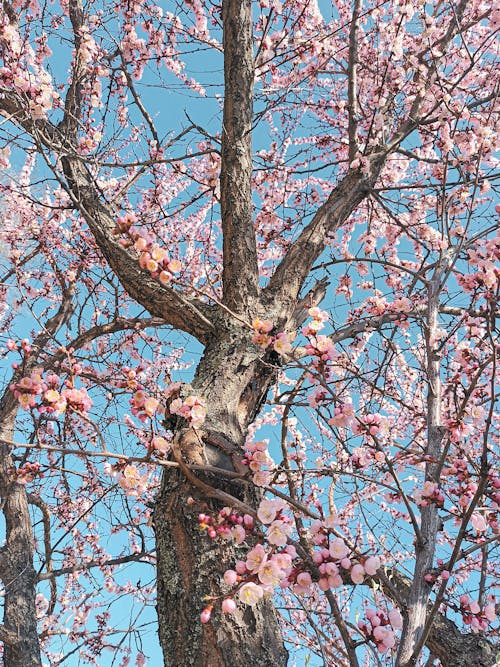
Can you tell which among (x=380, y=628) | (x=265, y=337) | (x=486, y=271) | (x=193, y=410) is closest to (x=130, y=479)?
(x=193, y=410)

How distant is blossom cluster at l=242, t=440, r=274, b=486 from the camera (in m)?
2.04

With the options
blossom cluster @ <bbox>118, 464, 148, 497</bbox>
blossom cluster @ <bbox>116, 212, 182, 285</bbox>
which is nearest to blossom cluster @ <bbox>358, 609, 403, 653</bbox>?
blossom cluster @ <bbox>118, 464, 148, 497</bbox>

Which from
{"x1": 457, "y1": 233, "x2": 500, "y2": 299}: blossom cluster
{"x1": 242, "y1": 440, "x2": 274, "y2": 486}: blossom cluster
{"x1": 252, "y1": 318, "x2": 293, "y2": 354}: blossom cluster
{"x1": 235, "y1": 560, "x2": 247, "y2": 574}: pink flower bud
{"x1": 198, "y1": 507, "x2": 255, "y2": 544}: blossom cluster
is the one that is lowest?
{"x1": 235, "y1": 560, "x2": 247, "y2": 574}: pink flower bud

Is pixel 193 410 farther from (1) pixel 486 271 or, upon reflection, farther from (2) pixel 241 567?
(1) pixel 486 271

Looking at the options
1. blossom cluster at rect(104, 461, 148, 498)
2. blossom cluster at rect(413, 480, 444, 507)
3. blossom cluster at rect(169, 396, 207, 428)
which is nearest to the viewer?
blossom cluster at rect(413, 480, 444, 507)

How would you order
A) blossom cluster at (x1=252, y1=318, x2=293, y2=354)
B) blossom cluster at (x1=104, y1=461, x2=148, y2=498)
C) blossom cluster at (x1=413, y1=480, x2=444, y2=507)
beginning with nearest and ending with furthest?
blossom cluster at (x1=413, y1=480, x2=444, y2=507) → blossom cluster at (x1=104, y1=461, x2=148, y2=498) → blossom cluster at (x1=252, y1=318, x2=293, y2=354)

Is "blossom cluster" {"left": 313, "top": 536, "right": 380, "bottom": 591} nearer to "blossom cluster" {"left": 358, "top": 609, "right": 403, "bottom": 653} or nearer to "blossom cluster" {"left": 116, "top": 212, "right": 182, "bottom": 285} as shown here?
"blossom cluster" {"left": 358, "top": 609, "right": 403, "bottom": 653}

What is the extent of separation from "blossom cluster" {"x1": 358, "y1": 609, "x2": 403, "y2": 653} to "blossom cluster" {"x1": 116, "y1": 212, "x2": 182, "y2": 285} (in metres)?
1.31

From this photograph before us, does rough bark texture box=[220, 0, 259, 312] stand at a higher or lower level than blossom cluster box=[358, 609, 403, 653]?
higher

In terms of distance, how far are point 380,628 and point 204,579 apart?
25.5 inches

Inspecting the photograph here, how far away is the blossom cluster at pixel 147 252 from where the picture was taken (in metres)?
1.99

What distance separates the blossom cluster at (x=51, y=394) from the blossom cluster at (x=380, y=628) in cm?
108

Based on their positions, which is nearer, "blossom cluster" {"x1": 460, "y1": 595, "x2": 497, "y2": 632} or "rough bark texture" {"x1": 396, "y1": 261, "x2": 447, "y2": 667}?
"rough bark texture" {"x1": 396, "y1": 261, "x2": 447, "y2": 667}

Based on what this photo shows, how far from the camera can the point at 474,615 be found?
163 centimetres
